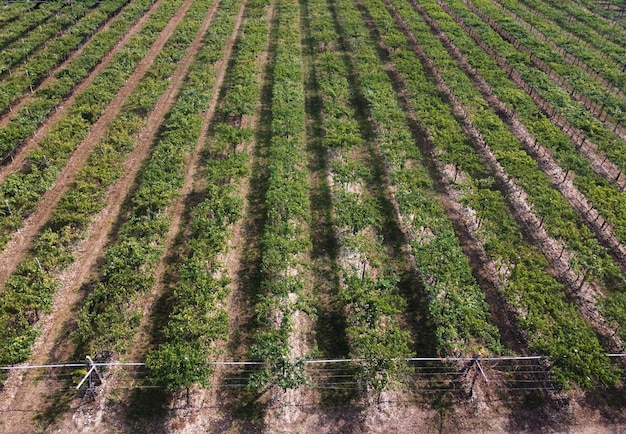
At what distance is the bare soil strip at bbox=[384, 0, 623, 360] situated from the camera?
29.0 meters

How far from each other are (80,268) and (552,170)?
40.9 m

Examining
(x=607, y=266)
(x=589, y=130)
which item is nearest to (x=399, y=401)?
(x=607, y=266)

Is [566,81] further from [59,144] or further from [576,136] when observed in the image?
[59,144]

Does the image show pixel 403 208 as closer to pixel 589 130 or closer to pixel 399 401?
pixel 399 401

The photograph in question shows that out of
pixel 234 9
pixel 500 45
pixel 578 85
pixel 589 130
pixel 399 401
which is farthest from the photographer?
pixel 234 9

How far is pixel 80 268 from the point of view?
3156 cm

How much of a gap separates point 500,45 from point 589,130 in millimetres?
22489

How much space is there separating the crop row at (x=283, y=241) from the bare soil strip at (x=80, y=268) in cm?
1122

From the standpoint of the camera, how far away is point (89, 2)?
248ft

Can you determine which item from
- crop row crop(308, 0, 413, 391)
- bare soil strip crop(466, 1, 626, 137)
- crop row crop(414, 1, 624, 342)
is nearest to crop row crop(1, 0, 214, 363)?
crop row crop(308, 0, 413, 391)

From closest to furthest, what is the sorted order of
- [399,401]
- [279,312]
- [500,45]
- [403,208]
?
[399,401], [279,312], [403,208], [500,45]

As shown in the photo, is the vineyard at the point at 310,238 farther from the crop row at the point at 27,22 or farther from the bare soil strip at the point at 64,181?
the crop row at the point at 27,22

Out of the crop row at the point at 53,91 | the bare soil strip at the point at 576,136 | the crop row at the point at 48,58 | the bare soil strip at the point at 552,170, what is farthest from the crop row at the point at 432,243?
the crop row at the point at 48,58

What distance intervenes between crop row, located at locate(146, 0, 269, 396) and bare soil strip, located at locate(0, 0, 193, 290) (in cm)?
1003
